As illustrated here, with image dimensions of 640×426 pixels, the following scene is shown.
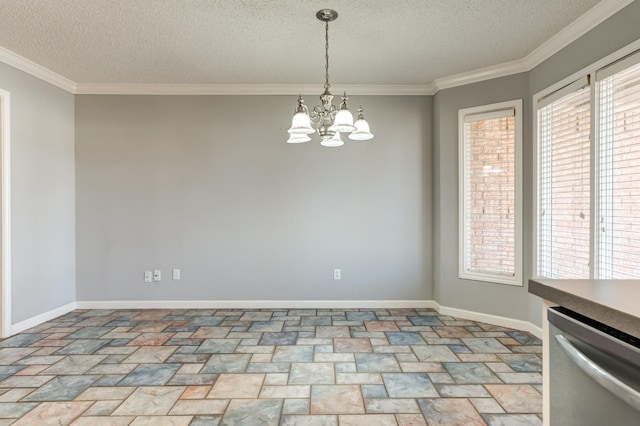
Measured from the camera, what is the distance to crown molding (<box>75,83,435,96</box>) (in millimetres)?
4086

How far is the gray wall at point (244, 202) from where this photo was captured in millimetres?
4164

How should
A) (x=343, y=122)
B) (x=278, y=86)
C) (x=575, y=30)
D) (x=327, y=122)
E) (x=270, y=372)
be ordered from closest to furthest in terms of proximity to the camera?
(x=343, y=122) < (x=327, y=122) < (x=270, y=372) < (x=575, y=30) < (x=278, y=86)

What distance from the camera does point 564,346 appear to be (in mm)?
976

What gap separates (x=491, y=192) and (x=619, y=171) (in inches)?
49.9

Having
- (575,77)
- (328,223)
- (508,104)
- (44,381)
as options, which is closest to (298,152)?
(328,223)

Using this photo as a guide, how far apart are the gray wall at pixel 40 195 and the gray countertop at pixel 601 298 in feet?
14.6

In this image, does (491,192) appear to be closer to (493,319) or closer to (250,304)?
(493,319)

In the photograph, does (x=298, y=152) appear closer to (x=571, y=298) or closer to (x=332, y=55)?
(x=332, y=55)

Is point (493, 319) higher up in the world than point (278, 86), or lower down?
lower down

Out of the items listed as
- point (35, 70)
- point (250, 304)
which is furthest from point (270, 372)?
point (35, 70)

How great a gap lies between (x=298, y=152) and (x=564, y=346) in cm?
352

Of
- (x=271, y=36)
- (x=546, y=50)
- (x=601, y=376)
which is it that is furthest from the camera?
(x=546, y=50)

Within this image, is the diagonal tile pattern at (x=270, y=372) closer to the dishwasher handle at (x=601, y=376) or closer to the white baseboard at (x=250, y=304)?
the white baseboard at (x=250, y=304)

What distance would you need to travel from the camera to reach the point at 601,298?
94cm
